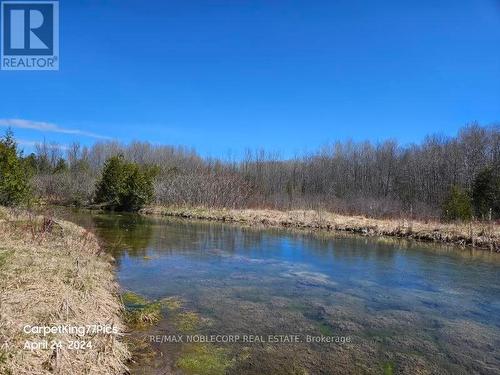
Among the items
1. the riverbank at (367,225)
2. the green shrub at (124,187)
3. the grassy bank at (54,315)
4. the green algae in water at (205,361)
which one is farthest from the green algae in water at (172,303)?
the green shrub at (124,187)

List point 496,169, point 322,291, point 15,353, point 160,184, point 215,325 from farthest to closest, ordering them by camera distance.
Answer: point 160,184
point 496,169
point 322,291
point 215,325
point 15,353

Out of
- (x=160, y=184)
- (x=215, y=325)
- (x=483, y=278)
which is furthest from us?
(x=160, y=184)

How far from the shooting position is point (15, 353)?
13.8 feet

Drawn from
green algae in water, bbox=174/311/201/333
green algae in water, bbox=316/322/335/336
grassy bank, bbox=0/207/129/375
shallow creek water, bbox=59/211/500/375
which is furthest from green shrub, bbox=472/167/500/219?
grassy bank, bbox=0/207/129/375

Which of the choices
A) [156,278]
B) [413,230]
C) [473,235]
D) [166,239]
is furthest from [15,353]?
[413,230]

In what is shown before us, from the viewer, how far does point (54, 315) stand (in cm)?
537

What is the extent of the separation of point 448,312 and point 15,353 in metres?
8.43

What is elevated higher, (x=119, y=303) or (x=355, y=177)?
(x=355, y=177)

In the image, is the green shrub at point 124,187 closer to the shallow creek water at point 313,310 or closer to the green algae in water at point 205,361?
the shallow creek water at point 313,310

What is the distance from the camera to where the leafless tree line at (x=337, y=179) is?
132 feet

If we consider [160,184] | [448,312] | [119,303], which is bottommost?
[448,312]

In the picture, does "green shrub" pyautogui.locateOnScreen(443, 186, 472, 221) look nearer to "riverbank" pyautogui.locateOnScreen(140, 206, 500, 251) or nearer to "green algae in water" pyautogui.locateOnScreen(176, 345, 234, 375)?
"riverbank" pyautogui.locateOnScreen(140, 206, 500, 251)

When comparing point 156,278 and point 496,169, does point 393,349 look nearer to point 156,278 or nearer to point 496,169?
point 156,278

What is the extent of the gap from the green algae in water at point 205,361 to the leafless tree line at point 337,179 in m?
25.4
